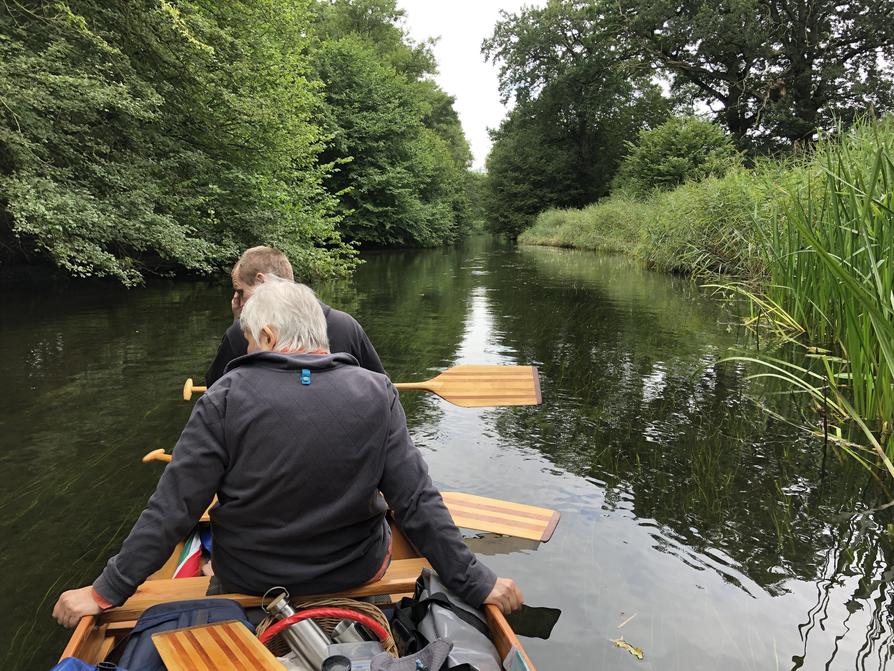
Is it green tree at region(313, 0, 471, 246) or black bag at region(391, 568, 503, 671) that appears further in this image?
green tree at region(313, 0, 471, 246)

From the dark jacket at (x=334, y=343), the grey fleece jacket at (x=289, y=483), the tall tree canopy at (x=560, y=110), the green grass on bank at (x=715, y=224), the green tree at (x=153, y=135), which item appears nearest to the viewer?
the grey fleece jacket at (x=289, y=483)

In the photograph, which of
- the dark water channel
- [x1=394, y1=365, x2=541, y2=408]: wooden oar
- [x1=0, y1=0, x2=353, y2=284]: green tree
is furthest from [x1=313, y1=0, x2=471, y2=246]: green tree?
[x1=394, y1=365, x2=541, y2=408]: wooden oar

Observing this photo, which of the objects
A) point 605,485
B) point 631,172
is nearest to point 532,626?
point 605,485

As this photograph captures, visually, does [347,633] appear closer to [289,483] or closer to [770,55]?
[289,483]

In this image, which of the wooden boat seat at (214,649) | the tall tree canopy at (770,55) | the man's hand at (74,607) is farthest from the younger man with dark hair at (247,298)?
the tall tree canopy at (770,55)

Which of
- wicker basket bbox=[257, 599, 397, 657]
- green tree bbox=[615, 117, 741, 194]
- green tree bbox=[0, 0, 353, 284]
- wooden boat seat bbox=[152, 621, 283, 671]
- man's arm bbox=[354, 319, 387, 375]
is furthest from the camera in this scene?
green tree bbox=[615, 117, 741, 194]

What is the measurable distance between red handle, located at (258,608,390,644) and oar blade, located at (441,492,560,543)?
4.61 feet

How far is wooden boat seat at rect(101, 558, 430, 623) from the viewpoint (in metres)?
1.80

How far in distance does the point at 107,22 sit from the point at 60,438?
7.93 meters

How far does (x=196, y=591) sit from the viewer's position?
1970mm

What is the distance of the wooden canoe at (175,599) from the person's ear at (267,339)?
73 centimetres

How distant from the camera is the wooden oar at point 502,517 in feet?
10.1

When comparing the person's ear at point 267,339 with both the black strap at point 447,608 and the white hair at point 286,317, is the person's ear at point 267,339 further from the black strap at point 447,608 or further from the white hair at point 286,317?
the black strap at point 447,608

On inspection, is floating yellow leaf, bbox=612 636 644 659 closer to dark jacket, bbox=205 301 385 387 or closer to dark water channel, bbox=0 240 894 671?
dark water channel, bbox=0 240 894 671
